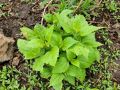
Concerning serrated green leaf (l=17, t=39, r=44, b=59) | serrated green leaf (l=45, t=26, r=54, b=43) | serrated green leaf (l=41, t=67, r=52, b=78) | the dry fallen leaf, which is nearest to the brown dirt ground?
the dry fallen leaf

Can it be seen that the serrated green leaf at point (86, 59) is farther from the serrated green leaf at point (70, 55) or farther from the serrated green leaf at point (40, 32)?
the serrated green leaf at point (40, 32)

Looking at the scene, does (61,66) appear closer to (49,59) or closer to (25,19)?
(49,59)

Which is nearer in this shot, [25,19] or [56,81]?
[56,81]

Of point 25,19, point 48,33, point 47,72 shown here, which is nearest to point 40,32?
→ point 48,33

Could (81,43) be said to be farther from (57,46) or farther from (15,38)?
(15,38)

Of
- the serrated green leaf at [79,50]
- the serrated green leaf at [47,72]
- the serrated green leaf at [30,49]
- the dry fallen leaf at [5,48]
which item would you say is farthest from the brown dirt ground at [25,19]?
the serrated green leaf at [79,50]

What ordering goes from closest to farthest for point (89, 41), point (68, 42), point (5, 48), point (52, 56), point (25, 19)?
1. point (52, 56)
2. point (68, 42)
3. point (89, 41)
4. point (5, 48)
5. point (25, 19)
